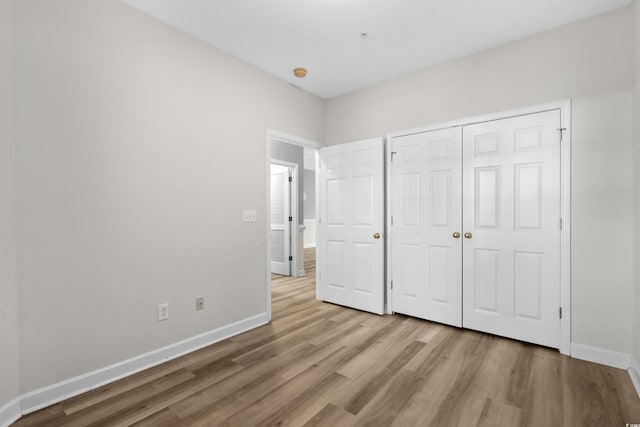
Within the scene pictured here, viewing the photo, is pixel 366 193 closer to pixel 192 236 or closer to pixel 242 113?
pixel 242 113

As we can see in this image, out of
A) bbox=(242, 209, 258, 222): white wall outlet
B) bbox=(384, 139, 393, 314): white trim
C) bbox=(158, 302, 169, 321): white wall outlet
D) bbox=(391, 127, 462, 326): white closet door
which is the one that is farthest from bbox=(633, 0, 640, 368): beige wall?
bbox=(158, 302, 169, 321): white wall outlet

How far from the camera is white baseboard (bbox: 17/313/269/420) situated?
1.81 metres

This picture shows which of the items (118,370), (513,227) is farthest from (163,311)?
(513,227)

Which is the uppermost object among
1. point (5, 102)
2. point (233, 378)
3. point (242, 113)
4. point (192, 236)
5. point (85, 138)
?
point (242, 113)

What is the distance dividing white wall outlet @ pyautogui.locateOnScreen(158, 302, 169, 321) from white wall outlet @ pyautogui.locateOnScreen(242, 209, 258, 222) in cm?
105

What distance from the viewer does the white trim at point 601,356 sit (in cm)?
226

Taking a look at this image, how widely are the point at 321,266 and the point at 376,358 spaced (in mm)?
1692

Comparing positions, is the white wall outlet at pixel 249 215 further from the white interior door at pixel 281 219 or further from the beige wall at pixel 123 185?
the white interior door at pixel 281 219

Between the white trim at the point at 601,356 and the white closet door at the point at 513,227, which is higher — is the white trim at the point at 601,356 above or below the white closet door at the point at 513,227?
below

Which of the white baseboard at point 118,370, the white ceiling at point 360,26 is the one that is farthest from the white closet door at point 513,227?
the white baseboard at point 118,370

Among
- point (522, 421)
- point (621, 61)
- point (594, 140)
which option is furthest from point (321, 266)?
point (621, 61)

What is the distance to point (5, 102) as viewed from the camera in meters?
1.70

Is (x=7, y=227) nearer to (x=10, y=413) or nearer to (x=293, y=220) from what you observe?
(x=10, y=413)

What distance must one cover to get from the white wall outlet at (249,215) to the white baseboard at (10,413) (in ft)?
6.43
